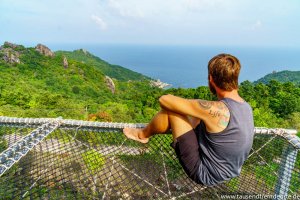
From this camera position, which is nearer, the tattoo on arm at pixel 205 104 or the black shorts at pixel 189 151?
the tattoo on arm at pixel 205 104

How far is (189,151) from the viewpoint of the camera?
1507mm

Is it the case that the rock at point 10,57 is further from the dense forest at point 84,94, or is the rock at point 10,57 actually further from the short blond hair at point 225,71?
the short blond hair at point 225,71

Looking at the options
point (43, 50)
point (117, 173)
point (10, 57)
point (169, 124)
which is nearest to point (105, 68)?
point (43, 50)

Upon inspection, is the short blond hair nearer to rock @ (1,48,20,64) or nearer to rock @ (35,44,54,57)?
rock @ (1,48,20,64)

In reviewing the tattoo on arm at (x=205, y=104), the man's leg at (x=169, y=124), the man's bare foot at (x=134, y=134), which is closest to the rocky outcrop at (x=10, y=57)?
the man's bare foot at (x=134, y=134)

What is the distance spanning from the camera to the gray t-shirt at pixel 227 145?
1.40m

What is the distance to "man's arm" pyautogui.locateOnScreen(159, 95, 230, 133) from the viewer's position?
1.36 meters

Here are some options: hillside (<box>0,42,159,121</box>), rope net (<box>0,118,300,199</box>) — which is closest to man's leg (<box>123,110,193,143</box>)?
rope net (<box>0,118,300,199</box>)

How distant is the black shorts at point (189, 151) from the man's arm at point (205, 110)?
0.41 feet

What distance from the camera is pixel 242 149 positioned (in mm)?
1468

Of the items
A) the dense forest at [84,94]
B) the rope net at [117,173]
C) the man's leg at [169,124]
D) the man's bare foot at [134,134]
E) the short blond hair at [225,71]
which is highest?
the short blond hair at [225,71]

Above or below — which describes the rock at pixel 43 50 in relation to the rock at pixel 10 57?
above

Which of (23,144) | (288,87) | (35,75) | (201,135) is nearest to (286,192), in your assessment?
(201,135)

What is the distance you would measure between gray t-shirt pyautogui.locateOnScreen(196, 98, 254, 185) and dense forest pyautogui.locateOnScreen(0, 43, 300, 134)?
461 inches
